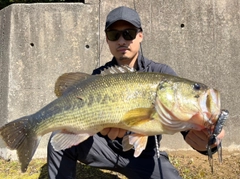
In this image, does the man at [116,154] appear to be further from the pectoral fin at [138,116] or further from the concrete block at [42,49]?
the concrete block at [42,49]

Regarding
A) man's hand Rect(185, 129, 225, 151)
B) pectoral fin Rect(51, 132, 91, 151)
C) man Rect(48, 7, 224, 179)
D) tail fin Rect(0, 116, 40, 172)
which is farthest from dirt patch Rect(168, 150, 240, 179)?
tail fin Rect(0, 116, 40, 172)

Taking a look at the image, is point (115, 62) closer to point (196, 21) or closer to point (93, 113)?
point (93, 113)

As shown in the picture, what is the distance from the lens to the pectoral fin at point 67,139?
103 inches

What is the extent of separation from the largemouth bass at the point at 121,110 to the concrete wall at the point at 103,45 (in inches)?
81.3

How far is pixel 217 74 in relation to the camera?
187 inches

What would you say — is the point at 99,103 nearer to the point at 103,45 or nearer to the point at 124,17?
the point at 124,17

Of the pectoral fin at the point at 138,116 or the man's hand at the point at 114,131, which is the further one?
the man's hand at the point at 114,131

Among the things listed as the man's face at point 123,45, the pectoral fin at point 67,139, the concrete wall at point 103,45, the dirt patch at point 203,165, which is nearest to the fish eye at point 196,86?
the pectoral fin at point 67,139

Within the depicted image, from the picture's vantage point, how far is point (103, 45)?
15.6 ft

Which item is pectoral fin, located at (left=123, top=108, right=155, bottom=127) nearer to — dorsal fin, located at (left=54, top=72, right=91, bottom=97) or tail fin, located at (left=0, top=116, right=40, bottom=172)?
dorsal fin, located at (left=54, top=72, right=91, bottom=97)

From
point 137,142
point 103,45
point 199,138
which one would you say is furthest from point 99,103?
point 103,45

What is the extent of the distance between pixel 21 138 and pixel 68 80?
0.71 m

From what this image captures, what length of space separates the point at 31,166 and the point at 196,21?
355 centimetres

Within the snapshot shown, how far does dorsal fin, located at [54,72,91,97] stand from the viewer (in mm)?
2793
